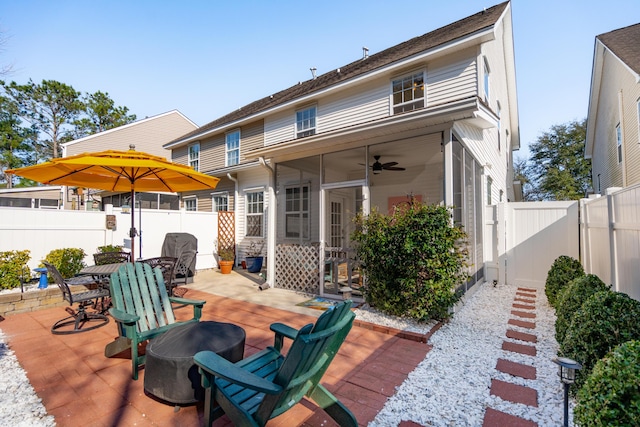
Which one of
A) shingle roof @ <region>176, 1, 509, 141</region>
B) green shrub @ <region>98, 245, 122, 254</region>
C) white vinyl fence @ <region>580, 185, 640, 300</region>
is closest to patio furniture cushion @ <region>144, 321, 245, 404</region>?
white vinyl fence @ <region>580, 185, 640, 300</region>

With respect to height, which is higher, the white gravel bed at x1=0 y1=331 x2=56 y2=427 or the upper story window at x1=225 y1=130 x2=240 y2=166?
the upper story window at x1=225 y1=130 x2=240 y2=166

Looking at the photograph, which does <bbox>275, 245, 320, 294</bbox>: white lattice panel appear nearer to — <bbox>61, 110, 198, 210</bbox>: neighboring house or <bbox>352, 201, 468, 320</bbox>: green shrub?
<bbox>352, 201, 468, 320</bbox>: green shrub

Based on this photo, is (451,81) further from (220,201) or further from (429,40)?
(220,201)

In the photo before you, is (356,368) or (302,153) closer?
→ (356,368)

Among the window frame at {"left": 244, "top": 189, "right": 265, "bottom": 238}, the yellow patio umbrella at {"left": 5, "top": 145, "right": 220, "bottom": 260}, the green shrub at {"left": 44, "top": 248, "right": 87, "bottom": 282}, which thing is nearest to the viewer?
the yellow patio umbrella at {"left": 5, "top": 145, "right": 220, "bottom": 260}

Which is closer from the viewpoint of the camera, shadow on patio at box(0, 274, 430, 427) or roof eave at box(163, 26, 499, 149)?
shadow on patio at box(0, 274, 430, 427)

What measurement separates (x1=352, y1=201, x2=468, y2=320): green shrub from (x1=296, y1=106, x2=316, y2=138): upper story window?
237 inches

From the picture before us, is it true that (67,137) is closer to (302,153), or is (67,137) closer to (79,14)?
(79,14)

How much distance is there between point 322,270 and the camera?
19.4ft

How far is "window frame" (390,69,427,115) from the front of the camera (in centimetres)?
771

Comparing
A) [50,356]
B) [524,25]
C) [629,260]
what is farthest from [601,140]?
[50,356]

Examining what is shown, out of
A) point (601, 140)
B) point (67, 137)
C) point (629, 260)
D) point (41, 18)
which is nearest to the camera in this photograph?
point (629, 260)

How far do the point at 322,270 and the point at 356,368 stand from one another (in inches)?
114

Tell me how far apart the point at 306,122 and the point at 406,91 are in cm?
337
